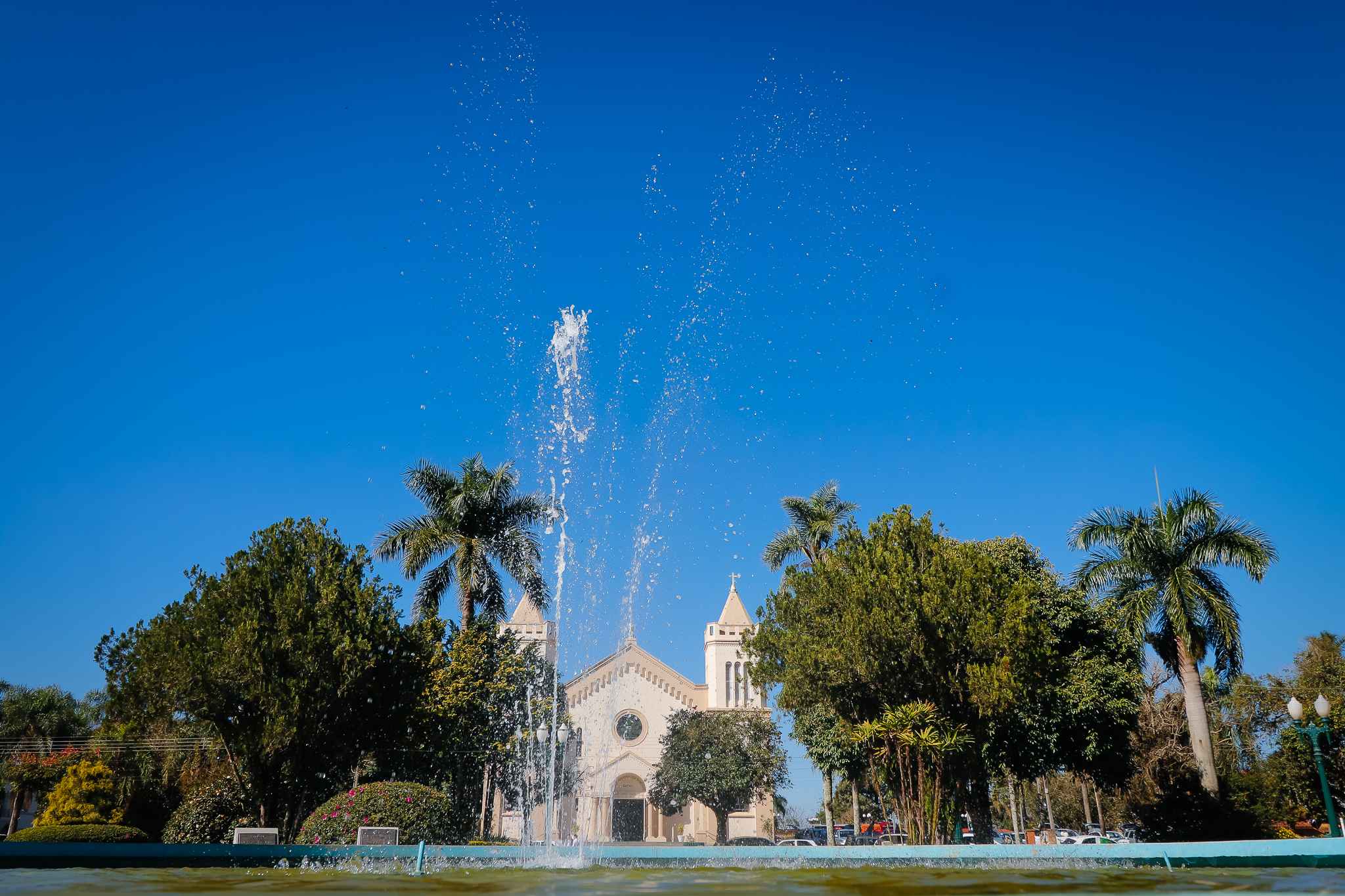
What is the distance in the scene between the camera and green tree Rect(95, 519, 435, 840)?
70.0ft

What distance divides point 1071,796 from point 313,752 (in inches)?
2240

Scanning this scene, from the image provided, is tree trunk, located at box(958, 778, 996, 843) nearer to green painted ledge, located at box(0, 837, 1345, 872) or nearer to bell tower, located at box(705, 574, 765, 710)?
green painted ledge, located at box(0, 837, 1345, 872)

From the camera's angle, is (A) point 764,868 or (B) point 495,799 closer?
(A) point 764,868

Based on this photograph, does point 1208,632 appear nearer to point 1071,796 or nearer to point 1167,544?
point 1167,544

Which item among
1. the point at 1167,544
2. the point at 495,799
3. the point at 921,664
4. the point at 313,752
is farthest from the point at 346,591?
the point at 1167,544

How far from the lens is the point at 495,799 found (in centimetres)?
3102

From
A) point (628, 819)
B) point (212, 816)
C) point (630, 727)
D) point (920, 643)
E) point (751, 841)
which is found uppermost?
point (920, 643)

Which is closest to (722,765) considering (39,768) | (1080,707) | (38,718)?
(1080,707)

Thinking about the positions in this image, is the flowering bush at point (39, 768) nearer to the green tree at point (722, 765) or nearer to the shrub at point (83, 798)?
the shrub at point (83, 798)

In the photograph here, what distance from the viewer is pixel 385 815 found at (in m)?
18.3

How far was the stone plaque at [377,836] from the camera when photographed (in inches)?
646

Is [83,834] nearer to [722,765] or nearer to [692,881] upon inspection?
[692,881]

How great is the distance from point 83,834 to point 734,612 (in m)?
40.9

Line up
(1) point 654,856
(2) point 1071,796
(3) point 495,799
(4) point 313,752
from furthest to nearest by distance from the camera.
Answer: (2) point 1071,796 < (3) point 495,799 < (4) point 313,752 < (1) point 654,856
